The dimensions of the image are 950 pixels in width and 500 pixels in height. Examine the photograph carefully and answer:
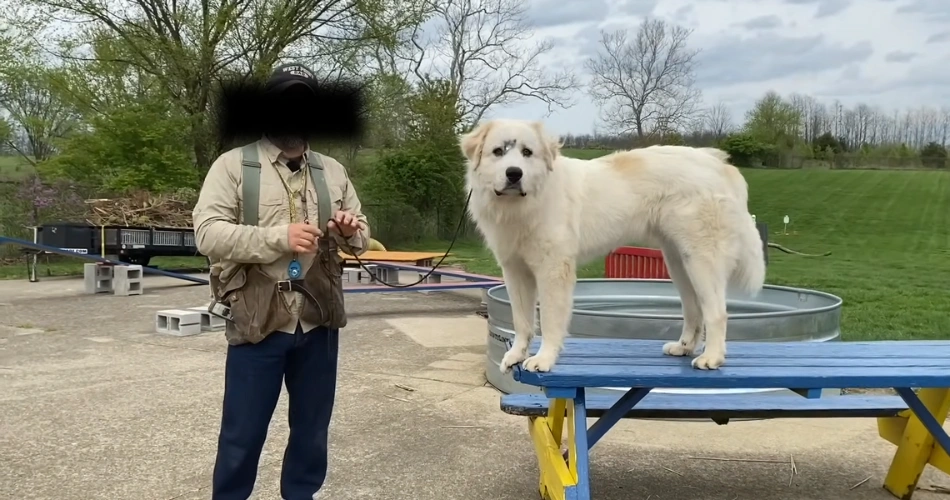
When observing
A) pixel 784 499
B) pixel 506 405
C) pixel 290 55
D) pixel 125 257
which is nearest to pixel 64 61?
pixel 290 55

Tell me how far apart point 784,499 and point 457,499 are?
6.35 ft

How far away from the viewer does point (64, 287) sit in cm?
1383

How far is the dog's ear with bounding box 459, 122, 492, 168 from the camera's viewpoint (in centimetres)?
363

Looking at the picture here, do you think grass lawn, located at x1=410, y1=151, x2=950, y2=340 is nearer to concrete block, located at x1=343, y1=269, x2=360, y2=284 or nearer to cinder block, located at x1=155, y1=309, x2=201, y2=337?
concrete block, located at x1=343, y1=269, x2=360, y2=284

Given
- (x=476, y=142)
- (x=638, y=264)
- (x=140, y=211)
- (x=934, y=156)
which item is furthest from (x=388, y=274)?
(x=934, y=156)

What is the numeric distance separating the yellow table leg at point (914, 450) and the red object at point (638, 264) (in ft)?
16.5

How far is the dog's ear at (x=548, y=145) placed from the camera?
3.61 meters

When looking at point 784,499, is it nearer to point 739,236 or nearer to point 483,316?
point 739,236

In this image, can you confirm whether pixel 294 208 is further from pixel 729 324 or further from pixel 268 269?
pixel 729 324

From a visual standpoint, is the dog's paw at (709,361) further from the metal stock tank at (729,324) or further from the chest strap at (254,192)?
the chest strap at (254,192)

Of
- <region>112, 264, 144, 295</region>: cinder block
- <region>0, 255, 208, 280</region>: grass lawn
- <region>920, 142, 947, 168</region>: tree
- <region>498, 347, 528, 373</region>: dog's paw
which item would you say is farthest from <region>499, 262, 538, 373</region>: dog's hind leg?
<region>920, 142, 947, 168</region>: tree

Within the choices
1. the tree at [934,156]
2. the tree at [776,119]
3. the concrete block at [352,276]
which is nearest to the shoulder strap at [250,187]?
the concrete block at [352,276]

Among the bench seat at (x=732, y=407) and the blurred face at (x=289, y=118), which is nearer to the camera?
the blurred face at (x=289, y=118)

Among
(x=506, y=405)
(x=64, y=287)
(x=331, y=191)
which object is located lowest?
(x=64, y=287)
